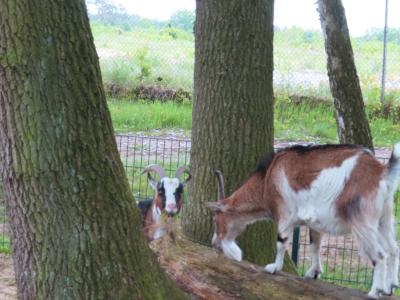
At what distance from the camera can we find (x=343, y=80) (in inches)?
295

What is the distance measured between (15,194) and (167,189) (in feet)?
13.3

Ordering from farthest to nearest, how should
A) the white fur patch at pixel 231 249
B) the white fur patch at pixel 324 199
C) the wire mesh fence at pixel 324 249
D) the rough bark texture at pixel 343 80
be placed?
the wire mesh fence at pixel 324 249 < the rough bark texture at pixel 343 80 < the white fur patch at pixel 231 249 < the white fur patch at pixel 324 199

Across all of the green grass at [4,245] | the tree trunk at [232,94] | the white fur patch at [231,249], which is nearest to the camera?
the white fur patch at [231,249]

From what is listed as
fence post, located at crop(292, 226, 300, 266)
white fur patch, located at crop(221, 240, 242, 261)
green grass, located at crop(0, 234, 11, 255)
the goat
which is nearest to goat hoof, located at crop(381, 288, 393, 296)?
white fur patch, located at crop(221, 240, 242, 261)

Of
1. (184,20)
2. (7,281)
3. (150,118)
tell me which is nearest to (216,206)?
(7,281)

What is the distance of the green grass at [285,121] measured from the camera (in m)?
14.0

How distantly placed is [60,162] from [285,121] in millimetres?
11418

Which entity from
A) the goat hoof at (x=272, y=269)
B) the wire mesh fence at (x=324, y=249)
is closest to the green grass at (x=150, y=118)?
the wire mesh fence at (x=324, y=249)

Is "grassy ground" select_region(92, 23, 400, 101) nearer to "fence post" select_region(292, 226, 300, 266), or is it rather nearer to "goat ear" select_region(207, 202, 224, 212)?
"fence post" select_region(292, 226, 300, 266)

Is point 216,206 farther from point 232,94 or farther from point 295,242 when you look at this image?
point 295,242

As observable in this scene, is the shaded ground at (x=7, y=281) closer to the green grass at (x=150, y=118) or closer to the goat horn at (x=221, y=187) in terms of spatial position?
the goat horn at (x=221, y=187)

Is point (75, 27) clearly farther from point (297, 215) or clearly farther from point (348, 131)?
point (348, 131)

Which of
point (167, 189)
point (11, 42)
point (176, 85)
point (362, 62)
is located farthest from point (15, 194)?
point (362, 62)

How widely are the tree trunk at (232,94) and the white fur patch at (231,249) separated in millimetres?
319
